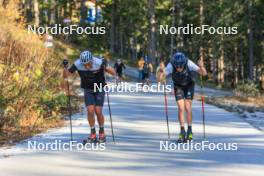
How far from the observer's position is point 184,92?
12.2 m

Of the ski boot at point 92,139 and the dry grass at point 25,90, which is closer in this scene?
the ski boot at point 92,139

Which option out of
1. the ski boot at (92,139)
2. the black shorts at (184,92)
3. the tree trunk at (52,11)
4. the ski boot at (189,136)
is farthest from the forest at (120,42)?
the ski boot at (189,136)

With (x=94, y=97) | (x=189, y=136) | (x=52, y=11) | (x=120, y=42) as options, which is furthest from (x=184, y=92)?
(x=120, y=42)

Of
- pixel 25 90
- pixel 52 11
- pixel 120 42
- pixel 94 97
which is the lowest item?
pixel 94 97

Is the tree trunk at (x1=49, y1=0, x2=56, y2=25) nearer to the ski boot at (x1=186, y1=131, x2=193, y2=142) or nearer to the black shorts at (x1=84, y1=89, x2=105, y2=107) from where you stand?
the black shorts at (x1=84, y1=89, x2=105, y2=107)

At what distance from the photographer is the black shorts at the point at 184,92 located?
40.0ft

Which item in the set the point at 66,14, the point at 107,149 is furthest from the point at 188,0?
the point at 107,149

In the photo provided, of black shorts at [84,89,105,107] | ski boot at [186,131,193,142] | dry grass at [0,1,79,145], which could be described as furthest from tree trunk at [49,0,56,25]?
ski boot at [186,131,193,142]

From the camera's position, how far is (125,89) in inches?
1220

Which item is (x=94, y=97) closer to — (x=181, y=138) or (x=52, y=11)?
(x=181, y=138)

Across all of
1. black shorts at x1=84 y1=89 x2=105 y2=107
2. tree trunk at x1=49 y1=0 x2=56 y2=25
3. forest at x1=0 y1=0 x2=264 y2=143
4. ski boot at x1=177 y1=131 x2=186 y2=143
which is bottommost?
ski boot at x1=177 y1=131 x2=186 y2=143

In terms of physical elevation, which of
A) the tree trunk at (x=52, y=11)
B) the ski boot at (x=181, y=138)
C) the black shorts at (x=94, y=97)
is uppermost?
the tree trunk at (x=52, y=11)

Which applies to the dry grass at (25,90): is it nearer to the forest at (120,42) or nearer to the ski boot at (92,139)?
the forest at (120,42)

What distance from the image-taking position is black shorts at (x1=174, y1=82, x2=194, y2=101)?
480 inches
